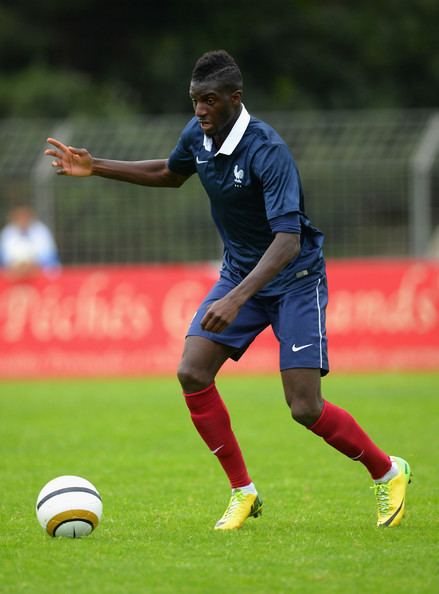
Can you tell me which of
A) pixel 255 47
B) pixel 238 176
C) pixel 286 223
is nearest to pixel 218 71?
pixel 238 176

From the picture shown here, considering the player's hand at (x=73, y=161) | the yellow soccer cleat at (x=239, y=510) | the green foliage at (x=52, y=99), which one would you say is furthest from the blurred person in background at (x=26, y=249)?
the yellow soccer cleat at (x=239, y=510)

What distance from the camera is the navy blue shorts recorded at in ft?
21.2

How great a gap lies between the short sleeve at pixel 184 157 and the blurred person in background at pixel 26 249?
9928mm

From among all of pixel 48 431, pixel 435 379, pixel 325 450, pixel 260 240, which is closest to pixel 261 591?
pixel 260 240

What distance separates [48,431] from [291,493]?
4030 millimetres

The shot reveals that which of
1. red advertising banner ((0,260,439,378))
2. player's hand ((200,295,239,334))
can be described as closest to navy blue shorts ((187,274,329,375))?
player's hand ((200,295,239,334))

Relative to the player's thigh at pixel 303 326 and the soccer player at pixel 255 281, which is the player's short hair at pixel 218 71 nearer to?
the soccer player at pixel 255 281

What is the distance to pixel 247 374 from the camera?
1670cm

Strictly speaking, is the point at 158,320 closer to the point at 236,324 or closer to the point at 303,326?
the point at 236,324

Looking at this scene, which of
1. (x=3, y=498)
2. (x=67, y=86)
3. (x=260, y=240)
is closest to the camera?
(x=260, y=240)

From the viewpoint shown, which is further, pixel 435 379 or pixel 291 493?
pixel 435 379

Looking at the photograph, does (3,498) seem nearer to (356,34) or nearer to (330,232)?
(330,232)

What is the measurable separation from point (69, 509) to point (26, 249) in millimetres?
11230

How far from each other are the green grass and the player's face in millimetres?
2180
